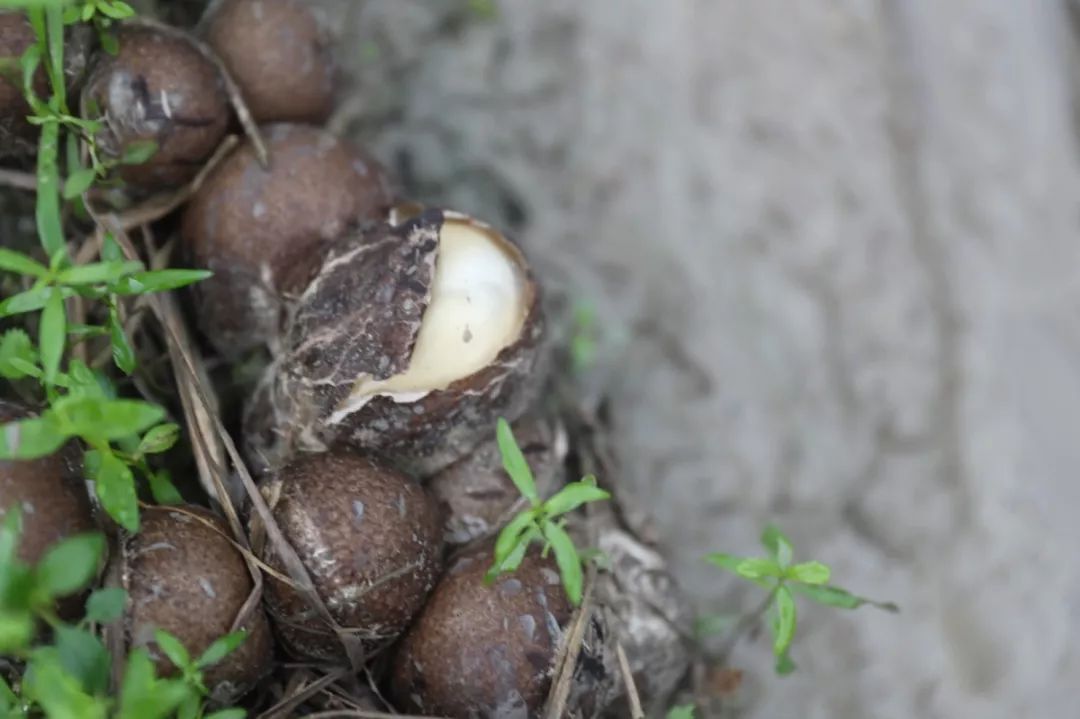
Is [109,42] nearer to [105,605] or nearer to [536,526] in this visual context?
[105,605]

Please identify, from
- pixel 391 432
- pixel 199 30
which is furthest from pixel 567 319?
pixel 199 30

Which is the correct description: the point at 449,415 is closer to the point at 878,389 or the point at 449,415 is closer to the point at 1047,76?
the point at 878,389

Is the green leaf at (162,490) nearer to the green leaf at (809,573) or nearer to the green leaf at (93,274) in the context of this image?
the green leaf at (93,274)

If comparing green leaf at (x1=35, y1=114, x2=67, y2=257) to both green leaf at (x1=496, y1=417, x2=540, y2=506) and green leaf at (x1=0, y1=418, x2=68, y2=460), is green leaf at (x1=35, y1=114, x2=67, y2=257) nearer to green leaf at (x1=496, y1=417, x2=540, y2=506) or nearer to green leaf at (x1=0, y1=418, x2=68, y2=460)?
green leaf at (x1=0, y1=418, x2=68, y2=460)

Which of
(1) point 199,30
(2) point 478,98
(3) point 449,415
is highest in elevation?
(1) point 199,30

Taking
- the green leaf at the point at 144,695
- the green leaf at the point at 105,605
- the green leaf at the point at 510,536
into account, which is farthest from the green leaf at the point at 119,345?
the green leaf at the point at 510,536

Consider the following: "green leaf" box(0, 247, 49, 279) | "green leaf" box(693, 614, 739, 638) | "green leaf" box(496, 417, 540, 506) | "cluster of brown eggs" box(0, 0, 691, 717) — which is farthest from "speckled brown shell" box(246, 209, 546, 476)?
"green leaf" box(693, 614, 739, 638)
